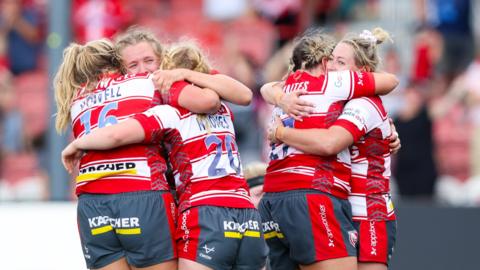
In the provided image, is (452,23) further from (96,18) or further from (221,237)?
(221,237)

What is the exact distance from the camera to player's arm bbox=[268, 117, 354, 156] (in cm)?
570

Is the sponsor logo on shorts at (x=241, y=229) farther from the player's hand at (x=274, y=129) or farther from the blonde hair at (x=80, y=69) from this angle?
the blonde hair at (x=80, y=69)

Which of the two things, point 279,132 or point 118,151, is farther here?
point 279,132

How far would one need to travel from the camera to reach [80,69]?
5.92 m

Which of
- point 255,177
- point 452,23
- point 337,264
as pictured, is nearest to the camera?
point 337,264

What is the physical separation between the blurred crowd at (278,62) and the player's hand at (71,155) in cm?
459

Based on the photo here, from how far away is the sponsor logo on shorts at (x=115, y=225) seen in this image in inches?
221

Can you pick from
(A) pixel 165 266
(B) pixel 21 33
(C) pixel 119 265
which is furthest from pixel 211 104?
(B) pixel 21 33

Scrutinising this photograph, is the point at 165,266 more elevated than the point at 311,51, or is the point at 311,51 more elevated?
the point at 311,51

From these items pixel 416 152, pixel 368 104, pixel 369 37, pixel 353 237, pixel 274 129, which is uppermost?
pixel 369 37

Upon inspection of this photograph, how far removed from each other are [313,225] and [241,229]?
15.8 inches

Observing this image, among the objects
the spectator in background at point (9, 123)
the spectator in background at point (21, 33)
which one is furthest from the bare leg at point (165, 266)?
the spectator in background at point (21, 33)

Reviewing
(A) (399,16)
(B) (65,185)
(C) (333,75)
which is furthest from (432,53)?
(C) (333,75)

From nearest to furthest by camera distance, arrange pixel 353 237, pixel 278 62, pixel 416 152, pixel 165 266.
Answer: pixel 165 266, pixel 353 237, pixel 416 152, pixel 278 62
